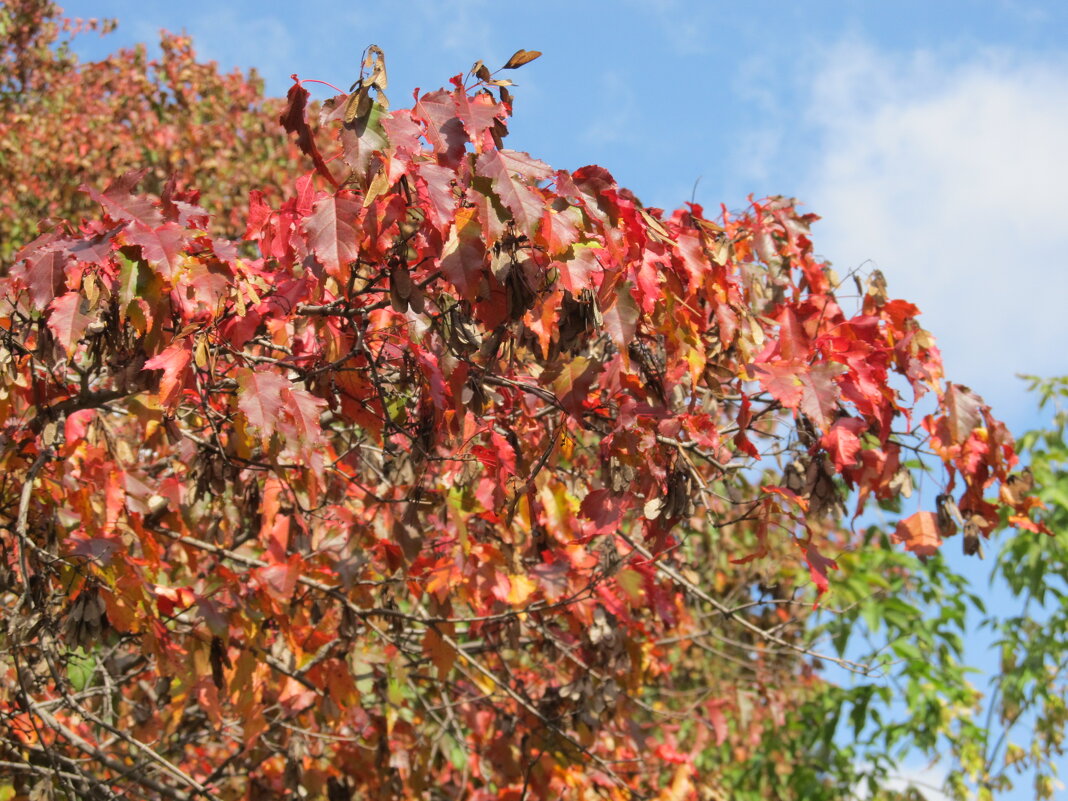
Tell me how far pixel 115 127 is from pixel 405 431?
7.50 meters

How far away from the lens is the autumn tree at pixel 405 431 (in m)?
2.32

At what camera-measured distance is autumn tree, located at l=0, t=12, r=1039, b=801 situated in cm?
232

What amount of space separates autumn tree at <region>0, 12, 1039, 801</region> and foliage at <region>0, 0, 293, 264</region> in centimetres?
497

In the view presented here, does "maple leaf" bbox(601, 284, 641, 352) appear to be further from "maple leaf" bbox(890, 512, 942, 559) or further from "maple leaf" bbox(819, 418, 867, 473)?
"maple leaf" bbox(890, 512, 942, 559)

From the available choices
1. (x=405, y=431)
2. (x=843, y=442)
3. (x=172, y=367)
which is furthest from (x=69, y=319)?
(x=843, y=442)

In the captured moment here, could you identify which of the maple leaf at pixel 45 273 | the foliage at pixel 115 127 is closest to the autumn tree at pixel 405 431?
the maple leaf at pixel 45 273

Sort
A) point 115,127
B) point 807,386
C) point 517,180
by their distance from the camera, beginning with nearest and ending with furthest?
point 517,180
point 807,386
point 115,127

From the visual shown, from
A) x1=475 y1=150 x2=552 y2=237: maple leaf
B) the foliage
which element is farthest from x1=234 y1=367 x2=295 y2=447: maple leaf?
the foliage

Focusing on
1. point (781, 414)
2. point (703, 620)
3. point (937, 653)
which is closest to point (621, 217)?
point (781, 414)

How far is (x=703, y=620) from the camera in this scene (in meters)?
7.69

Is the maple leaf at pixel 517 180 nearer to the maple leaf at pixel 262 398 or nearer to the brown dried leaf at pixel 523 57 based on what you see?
the brown dried leaf at pixel 523 57

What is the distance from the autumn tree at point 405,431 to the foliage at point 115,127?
16.3ft

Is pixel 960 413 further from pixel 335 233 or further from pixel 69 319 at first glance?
pixel 69 319

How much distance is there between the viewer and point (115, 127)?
9.20 metres
